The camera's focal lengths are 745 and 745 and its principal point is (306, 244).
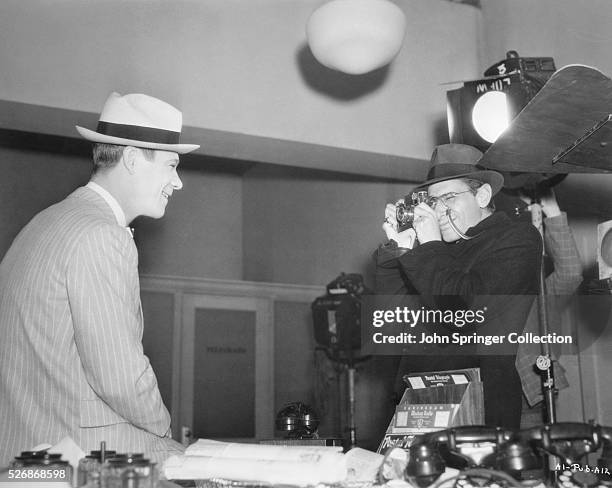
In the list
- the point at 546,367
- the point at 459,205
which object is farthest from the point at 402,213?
the point at 546,367

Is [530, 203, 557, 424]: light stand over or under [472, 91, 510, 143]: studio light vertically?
under

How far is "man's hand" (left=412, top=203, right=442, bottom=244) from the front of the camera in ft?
6.11

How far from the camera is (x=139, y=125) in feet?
5.76

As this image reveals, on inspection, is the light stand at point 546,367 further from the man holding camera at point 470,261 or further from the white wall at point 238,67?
the white wall at point 238,67

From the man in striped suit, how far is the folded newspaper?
0.74ft

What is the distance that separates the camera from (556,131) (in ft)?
4.68

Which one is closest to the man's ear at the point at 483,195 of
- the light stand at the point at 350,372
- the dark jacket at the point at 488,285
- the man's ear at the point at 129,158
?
the dark jacket at the point at 488,285

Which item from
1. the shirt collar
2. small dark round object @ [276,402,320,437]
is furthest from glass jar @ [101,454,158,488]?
the shirt collar

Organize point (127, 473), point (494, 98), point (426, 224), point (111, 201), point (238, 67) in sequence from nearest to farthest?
point (127, 473) → point (111, 201) → point (426, 224) → point (494, 98) → point (238, 67)

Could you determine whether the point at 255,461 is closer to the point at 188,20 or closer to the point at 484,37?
the point at 188,20

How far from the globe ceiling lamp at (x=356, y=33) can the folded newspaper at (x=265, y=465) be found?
1.92 metres

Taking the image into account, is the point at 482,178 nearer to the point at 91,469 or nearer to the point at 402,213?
the point at 402,213

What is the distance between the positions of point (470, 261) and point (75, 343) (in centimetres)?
98

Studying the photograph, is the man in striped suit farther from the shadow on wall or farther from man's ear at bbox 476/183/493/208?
the shadow on wall
